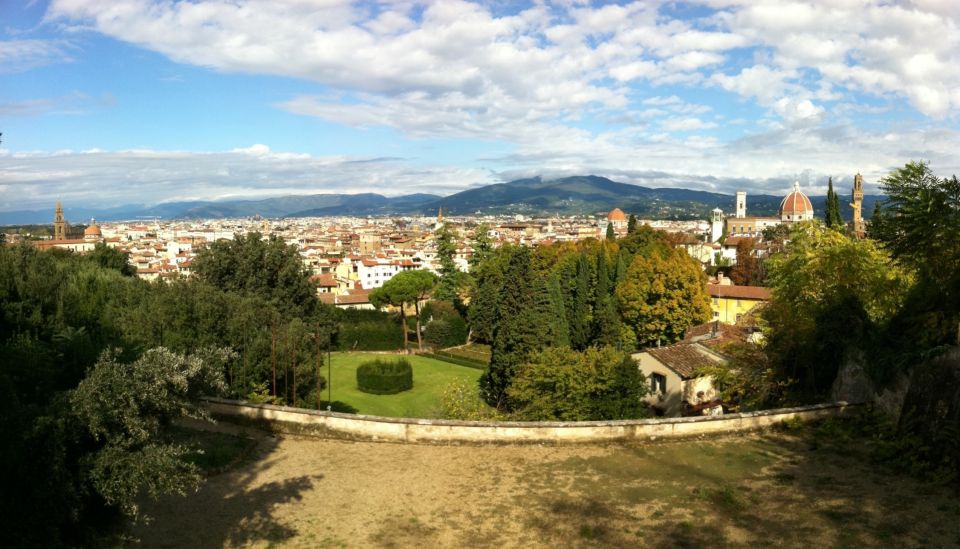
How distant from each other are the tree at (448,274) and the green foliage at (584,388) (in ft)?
101

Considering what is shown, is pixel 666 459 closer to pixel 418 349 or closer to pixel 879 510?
pixel 879 510

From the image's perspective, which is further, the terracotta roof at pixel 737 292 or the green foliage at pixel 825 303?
the terracotta roof at pixel 737 292

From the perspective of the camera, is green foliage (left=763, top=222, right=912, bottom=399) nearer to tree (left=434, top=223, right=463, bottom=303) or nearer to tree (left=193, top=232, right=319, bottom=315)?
tree (left=193, top=232, right=319, bottom=315)

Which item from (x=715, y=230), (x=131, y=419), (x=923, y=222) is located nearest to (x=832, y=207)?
(x=923, y=222)

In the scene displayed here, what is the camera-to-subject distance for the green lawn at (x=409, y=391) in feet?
88.4

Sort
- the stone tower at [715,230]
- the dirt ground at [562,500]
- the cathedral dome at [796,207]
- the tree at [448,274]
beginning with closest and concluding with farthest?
the dirt ground at [562,500]
the tree at [448,274]
the cathedral dome at [796,207]
the stone tower at [715,230]

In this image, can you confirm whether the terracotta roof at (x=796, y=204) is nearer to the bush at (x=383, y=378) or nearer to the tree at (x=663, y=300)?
the tree at (x=663, y=300)

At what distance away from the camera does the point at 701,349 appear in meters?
24.5

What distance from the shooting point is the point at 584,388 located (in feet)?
62.7

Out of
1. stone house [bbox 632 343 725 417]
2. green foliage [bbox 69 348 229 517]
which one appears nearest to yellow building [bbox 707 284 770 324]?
stone house [bbox 632 343 725 417]

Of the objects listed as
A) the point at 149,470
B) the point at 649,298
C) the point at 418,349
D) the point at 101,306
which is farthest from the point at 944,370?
the point at 418,349

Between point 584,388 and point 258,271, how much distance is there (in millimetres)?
19577

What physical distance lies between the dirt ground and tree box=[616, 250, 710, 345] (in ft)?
78.8

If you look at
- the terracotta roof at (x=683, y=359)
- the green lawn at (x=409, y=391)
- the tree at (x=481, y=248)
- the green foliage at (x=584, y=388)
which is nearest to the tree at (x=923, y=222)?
the green foliage at (x=584, y=388)
